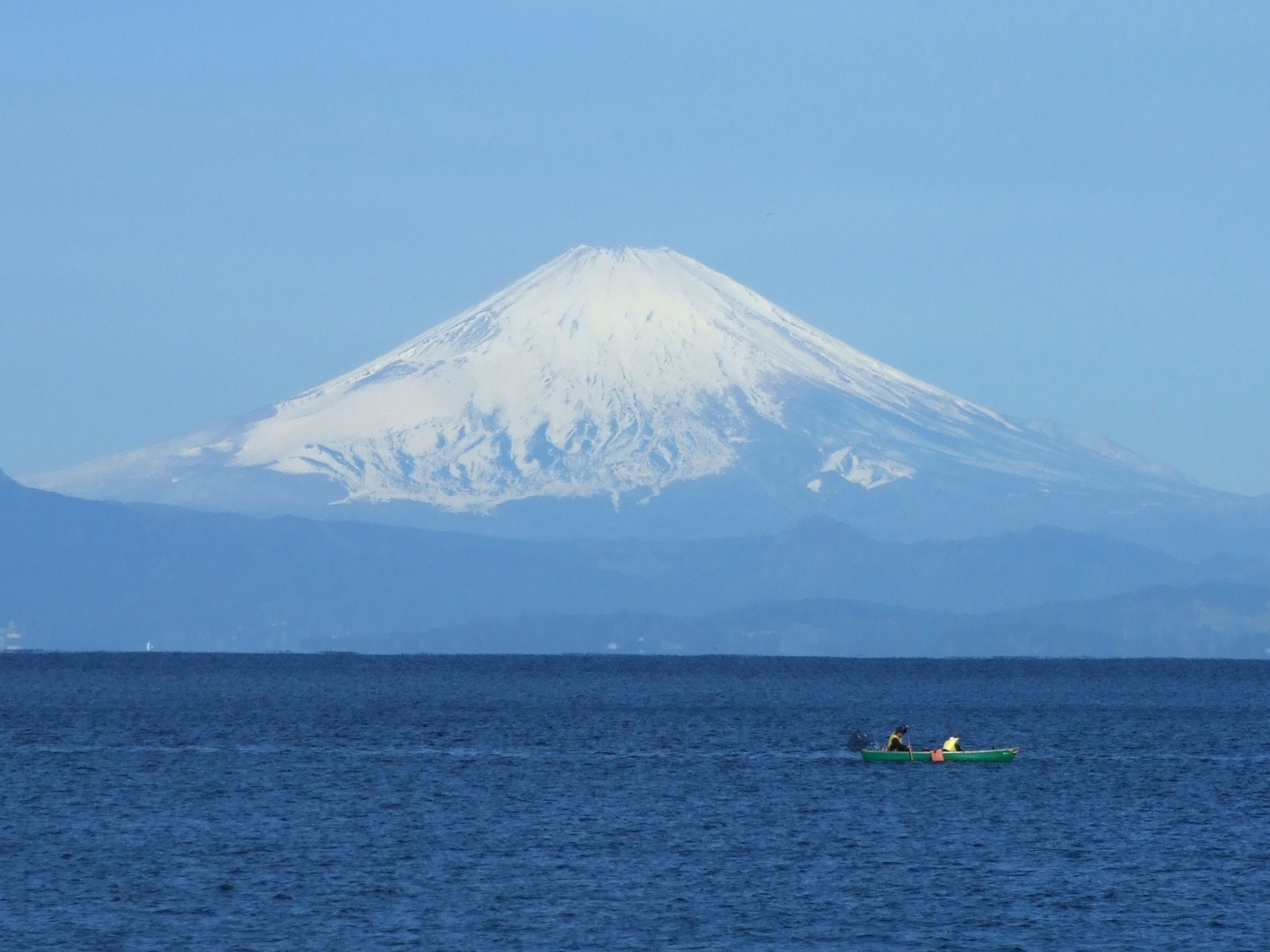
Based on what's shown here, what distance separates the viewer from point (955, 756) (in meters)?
102

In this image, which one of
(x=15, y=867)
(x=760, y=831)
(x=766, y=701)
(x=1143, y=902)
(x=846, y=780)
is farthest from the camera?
(x=766, y=701)

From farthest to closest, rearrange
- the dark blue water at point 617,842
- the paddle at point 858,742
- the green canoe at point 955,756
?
the paddle at point 858,742 < the green canoe at point 955,756 < the dark blue water at point 617,842

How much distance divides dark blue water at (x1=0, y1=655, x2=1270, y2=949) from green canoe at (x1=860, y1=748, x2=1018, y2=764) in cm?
131

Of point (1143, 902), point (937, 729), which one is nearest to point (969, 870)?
point (1143, 902)

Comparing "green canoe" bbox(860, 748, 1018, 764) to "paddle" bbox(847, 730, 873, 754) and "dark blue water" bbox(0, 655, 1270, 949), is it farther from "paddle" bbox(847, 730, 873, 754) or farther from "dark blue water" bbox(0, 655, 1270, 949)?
"paddle" bbox(847, 730, 873, 754)

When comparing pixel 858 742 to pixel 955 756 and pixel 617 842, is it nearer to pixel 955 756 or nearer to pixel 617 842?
pixel 955 756

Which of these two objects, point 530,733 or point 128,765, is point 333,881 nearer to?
point 128,765

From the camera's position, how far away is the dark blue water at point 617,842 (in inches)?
2248

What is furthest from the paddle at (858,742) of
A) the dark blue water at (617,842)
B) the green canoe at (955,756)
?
the dark blue water at (617,842)

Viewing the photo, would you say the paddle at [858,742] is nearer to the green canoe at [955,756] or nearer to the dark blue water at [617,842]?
the green canoe at [955,756]

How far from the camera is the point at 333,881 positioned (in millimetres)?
63438

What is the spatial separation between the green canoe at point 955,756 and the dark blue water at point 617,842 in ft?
4.30

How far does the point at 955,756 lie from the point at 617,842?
3331 cm

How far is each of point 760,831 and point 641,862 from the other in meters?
8.26
